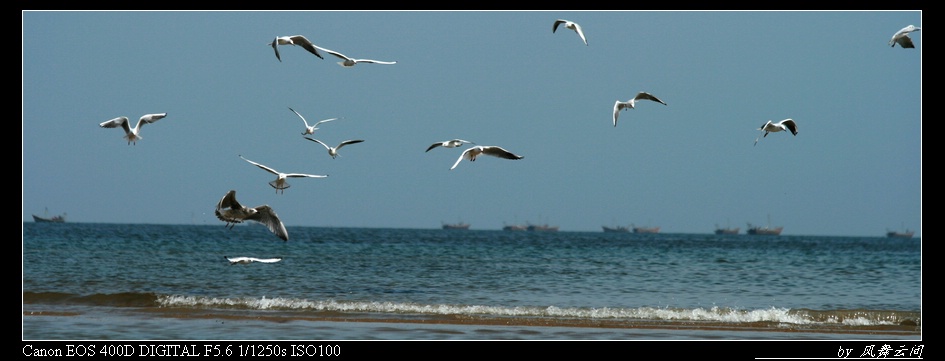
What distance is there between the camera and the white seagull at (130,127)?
48.3 feet

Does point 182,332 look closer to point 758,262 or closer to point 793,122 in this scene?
point 793,122

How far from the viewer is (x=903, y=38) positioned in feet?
50.5

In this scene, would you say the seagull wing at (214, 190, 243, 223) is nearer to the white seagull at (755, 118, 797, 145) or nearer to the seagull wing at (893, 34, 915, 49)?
the white seagull at (755, 118, 797, 145)

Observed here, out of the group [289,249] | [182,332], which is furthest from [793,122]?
[289,249]

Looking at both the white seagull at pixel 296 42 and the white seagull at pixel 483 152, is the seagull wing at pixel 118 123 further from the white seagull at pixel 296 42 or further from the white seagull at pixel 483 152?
the white seagull at pixel 483 152

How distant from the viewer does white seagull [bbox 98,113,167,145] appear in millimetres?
14719

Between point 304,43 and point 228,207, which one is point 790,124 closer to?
point 304,43

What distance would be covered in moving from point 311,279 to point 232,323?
328 inches

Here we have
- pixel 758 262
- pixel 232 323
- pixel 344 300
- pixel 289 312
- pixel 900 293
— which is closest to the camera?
pixel 232 323

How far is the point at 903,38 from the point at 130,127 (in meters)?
12.7

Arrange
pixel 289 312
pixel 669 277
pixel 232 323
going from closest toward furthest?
pixel 232 323
pixel 289 312
pixel 669 277

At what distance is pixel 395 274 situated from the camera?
26.4m

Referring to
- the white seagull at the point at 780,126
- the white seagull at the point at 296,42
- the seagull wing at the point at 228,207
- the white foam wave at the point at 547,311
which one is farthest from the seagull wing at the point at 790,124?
the seagull wing at the point at 228,207

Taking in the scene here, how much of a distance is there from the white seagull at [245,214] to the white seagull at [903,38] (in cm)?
1009
